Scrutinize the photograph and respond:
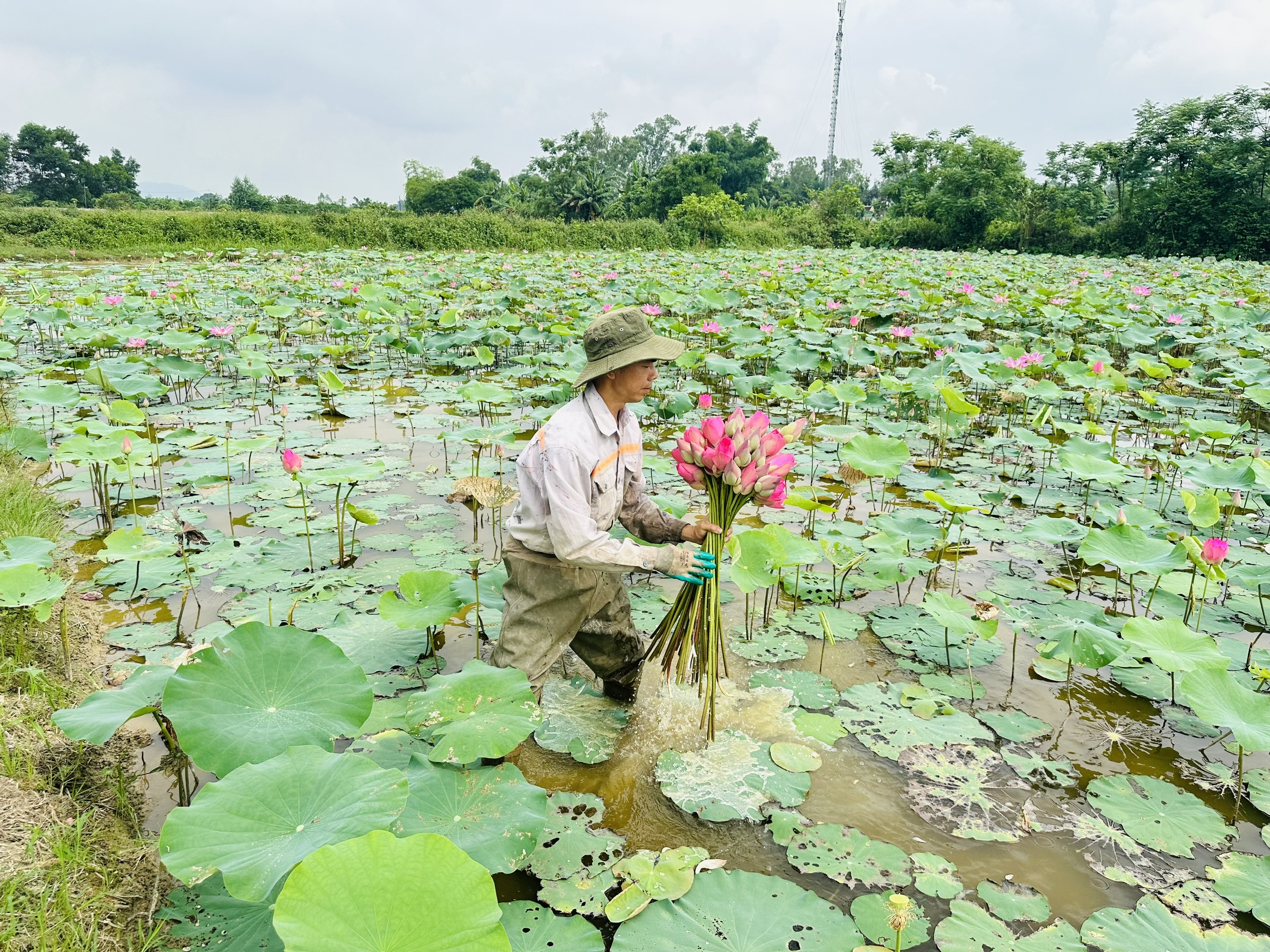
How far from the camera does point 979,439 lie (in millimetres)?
4805

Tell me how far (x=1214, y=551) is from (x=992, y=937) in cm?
151

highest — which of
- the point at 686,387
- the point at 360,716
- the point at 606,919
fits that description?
the point at 686,387

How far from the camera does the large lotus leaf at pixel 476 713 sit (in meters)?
1.51

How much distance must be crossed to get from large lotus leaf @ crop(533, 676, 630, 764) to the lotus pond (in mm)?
14

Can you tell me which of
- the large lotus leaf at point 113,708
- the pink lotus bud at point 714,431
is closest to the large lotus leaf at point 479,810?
the large lotus leaf at point 113,708

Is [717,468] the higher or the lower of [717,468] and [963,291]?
the lower

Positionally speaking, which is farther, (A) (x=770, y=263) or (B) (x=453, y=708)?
(A) (x=770, y=263)

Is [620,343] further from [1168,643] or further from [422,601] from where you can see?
[1168,643]

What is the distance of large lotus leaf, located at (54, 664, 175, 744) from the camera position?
1.48 metres

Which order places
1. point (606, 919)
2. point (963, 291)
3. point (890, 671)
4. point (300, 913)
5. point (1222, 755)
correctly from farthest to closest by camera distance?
1. point (963, 291)
2. point (890, 671)
3. point (1222, 755)
4. point (606, 919)
5. point (300, 913)

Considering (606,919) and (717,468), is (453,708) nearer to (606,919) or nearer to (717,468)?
(606,919)

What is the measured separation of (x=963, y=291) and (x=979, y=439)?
4342mm

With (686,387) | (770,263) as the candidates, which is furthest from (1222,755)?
(770,263)

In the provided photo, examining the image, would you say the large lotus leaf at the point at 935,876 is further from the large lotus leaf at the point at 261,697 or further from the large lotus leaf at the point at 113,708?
the large lotus leaf at the point at 113,708
